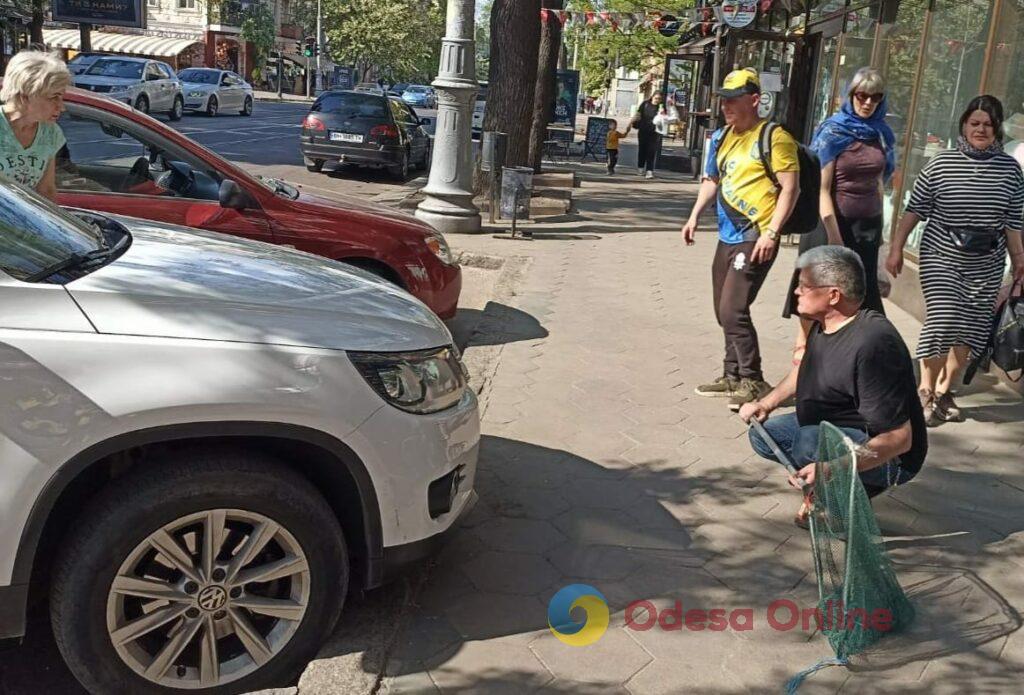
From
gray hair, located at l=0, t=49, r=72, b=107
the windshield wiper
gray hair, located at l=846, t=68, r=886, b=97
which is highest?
gray hair, located at l=846, t=68, r=886, b=97

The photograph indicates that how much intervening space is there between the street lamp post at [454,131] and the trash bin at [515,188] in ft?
1.72

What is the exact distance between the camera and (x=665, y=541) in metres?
4.01

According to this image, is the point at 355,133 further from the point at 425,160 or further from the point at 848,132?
the point at 848,132

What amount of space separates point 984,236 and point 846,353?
2.28 m

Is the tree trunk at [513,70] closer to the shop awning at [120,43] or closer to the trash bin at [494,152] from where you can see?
the trash bin at [494,152]

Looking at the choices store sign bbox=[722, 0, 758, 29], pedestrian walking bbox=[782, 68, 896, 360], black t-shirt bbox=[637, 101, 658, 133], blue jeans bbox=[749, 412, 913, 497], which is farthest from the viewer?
black t-shirt bbox=[637, 101, 658, 133]

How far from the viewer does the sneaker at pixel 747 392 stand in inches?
222

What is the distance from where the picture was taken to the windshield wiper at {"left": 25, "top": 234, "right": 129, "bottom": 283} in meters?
2.73

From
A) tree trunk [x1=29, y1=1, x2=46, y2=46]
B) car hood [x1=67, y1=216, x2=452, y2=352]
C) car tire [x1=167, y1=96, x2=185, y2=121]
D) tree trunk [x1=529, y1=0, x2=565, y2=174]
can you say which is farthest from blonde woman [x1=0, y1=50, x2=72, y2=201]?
tree trunk [x1=29, y1=1, x2=46, y2=46]

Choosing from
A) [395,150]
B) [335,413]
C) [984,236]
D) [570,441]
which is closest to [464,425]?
[335,413]

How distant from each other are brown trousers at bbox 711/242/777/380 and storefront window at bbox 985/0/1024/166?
9.43ft

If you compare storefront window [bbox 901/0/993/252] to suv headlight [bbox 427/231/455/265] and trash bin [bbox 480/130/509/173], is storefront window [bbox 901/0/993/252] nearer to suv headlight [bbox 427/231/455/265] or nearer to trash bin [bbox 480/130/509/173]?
suv headlight [bbox 427/231/455/265]

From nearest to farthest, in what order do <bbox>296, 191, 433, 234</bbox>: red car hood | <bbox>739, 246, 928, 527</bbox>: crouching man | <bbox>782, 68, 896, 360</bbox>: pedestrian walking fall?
<bbox>739, 246, 928, 527</bbox>: crouching man
<bbox>782, 68, 896, 360</bbox>: pedestrian walking
<bbox>296, 191, 433, 234</bbox>: red car hood

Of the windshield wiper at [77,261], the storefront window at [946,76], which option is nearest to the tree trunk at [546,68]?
the storefront window at [946,76]
